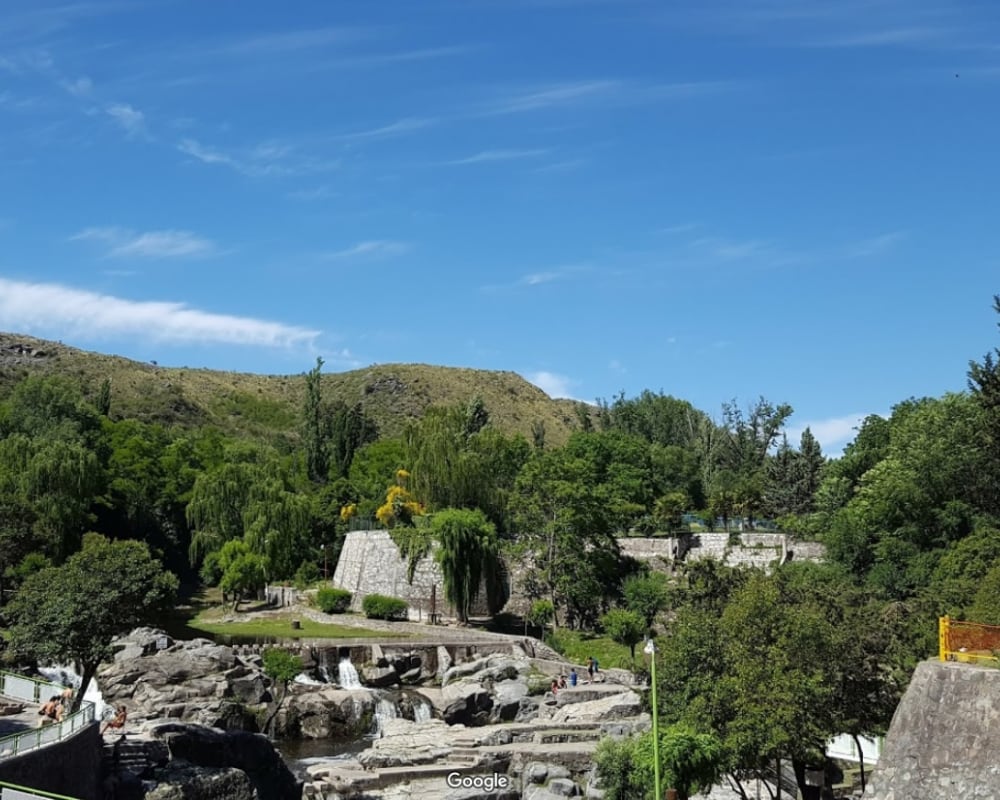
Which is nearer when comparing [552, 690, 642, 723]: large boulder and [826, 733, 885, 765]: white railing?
[826, 733, 885, 765]: white railing

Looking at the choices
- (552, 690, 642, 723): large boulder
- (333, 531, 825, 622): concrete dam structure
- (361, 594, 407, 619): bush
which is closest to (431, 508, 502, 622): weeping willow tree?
(333, 531, 825, 622): concrete dam structure

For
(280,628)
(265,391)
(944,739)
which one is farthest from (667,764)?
(265,391)

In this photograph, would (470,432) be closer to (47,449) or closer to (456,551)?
(456,551)

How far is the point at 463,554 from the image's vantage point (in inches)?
2116

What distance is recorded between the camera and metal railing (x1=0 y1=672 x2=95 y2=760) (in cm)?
1912

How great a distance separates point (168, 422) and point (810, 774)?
84.7 metres

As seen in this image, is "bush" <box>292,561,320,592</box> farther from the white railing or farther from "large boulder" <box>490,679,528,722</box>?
the white railing

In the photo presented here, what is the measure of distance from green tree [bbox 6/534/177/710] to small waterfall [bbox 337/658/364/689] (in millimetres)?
15505

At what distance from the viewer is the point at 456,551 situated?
53.3 meters

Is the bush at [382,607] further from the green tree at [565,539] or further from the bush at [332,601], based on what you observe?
the green tree at [565,539]

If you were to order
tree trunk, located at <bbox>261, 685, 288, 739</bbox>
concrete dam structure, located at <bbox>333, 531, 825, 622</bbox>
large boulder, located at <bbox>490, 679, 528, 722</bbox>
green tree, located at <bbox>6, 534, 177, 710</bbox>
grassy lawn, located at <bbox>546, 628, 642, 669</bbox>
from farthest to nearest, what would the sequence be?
1. concrete dam structure, located at <bbox>333, 531, 825, 622</bbox>
2. grassy lawn, located at <bbox>546, 628, 642, 669</bbox>
3. large boulder, located at <bbox>490, 679, 528, 722</bbox>
4. tree trunk, located at <bbox>261, 685, 288, 739</bbox>
5. green tree, located at <bbox>6, 534, 177, 710</bbox>

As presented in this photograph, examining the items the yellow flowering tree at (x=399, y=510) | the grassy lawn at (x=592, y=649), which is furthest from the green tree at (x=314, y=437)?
the grassy lawn at (x=592, y=649)

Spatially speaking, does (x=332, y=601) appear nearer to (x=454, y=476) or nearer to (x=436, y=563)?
Answer: (x=436, y=563)

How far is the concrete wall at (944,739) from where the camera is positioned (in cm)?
1895
